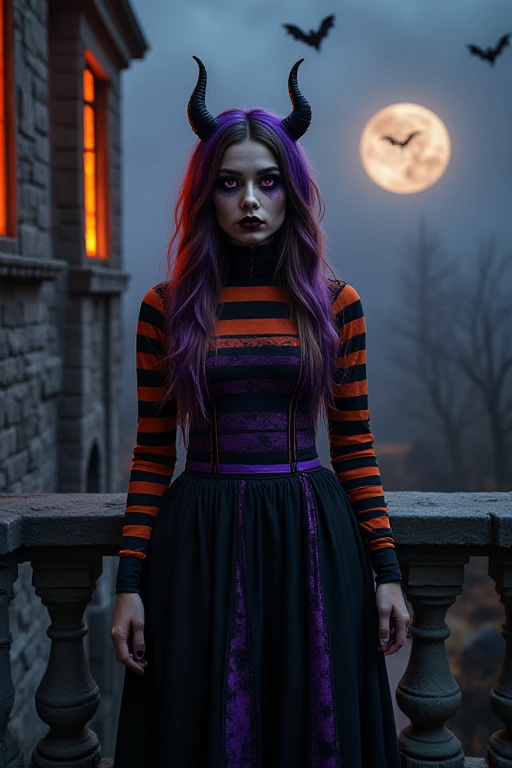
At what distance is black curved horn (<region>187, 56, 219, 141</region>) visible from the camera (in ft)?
6.29

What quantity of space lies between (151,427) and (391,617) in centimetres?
66

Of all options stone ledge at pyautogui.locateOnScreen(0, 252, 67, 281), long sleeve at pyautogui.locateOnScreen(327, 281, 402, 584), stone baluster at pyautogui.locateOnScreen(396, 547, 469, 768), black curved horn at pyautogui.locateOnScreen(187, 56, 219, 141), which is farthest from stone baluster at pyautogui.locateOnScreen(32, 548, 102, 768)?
stone ledge at pyautogui.locateOnScreen(0, 252, 67, 281)

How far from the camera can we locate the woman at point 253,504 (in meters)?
1.78

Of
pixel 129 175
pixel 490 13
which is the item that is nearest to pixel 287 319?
pixel 490 13

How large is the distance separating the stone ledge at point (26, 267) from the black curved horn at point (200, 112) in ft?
8.33

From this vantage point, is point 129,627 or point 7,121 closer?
point 129,627

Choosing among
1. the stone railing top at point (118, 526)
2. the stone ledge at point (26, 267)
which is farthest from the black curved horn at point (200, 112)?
the stone ledge at point (26, 267)

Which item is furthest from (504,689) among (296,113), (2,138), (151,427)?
(2,138)

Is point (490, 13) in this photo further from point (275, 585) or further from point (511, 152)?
point (275, 585)

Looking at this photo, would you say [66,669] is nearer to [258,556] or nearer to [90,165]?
[258,556]

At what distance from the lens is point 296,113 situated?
1.93 meters

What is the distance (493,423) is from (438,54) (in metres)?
15.5

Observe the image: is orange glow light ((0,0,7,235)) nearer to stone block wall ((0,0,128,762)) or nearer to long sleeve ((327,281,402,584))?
stone block wall ((0,0,128,762))

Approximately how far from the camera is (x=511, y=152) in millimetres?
30297
